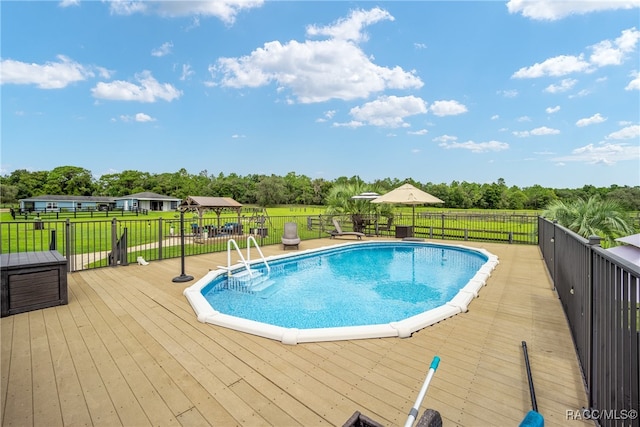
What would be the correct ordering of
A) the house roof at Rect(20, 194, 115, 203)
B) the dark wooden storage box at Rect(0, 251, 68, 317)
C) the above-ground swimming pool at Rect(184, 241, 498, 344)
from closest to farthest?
the above-ground swimming pool at Rect(184, 241, 498, 344) → the dark wooden storage box at Rect(0, 251, 68, 317) → the house roof at Rect(20, 194, 115, 203)

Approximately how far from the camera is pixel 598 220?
7.34m

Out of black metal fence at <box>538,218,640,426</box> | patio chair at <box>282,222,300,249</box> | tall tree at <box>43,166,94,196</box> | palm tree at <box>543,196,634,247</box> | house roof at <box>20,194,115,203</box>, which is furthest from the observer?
tall tree at <box>43,166,94,196</box>

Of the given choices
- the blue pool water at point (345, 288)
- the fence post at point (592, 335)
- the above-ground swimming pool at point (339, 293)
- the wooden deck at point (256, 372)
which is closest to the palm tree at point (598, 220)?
the above-ground swimming pool at point (339, 293)

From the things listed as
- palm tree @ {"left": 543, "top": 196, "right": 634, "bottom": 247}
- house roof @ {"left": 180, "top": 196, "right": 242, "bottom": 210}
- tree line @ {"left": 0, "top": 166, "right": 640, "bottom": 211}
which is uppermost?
tree line @ {"left": 0, "top": 166, "right": 640, "bottom": 211}

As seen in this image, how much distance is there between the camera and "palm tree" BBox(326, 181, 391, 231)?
45.1 ft

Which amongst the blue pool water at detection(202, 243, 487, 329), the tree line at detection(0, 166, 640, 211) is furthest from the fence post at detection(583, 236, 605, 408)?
the tree line at detection(0, 166, 640, 211)

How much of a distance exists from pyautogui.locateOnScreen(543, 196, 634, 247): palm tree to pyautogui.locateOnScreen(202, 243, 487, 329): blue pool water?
235 cm

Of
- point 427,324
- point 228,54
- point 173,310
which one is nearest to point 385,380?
→ point 427,324

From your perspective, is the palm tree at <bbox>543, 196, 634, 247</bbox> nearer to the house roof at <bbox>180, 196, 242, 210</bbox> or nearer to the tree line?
the house roof at <bbox>180, 196, 242, 210</bbox>

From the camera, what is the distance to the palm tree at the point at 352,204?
13742 millimetres

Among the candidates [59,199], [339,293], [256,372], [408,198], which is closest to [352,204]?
[408,198]

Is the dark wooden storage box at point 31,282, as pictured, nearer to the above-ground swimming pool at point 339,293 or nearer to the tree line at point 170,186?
the above-ground swimming pool at point 339,293

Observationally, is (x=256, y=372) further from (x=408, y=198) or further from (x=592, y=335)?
(x=408, y=198)

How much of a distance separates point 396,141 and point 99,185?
65.0m
